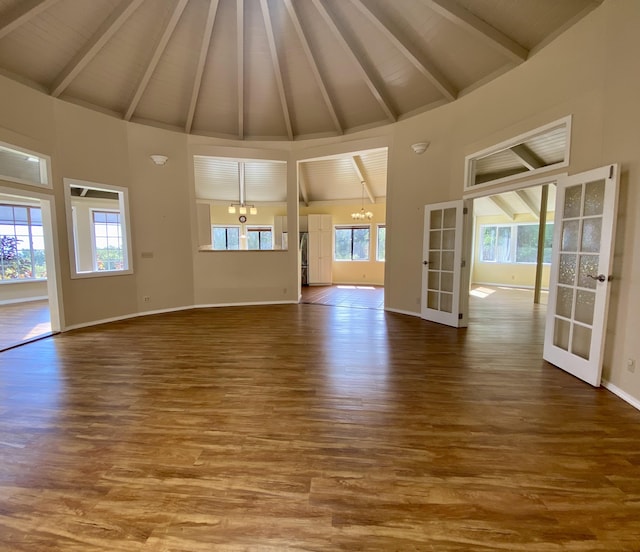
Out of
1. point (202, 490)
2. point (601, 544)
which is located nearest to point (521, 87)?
point (601, 544)

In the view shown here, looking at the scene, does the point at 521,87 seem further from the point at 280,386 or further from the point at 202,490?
the point at 202,490

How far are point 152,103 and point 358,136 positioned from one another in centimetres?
366

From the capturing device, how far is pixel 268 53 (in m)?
4.89

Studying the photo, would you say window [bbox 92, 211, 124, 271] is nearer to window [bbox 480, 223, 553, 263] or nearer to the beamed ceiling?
the beamed ceiling

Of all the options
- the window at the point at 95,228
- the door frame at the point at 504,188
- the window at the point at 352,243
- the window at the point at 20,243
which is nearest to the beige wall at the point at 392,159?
the door frame at the point at 504,188

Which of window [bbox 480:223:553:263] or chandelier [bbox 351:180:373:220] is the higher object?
chandelier [bbox 351:180:373:220]

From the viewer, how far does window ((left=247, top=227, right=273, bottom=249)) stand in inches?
414

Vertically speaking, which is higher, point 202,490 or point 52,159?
point 52,159

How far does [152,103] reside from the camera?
527 cm

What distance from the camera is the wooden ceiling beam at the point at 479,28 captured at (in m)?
3.48

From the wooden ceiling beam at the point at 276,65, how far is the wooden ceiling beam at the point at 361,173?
1.97 meters

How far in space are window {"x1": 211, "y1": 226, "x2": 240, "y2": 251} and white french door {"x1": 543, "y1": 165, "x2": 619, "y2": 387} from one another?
8951 mm

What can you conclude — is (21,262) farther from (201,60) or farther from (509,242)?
(509,242)

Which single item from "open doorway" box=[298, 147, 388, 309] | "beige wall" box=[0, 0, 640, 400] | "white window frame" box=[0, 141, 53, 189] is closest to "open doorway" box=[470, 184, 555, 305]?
"open doorway" box=[298, 147, 388, 309]
